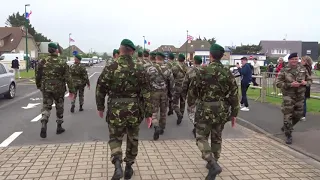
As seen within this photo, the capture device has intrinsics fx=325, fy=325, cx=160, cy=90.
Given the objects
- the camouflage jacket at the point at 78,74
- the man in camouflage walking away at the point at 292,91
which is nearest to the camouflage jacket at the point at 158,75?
the man in camouflage walking away at the point at 292,91

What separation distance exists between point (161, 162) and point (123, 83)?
5.68 feet

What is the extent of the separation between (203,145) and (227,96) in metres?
0.76

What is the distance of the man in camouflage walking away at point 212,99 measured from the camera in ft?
14.5

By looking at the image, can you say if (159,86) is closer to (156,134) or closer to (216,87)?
(156,134)

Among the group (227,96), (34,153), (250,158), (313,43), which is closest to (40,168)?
(34,153)

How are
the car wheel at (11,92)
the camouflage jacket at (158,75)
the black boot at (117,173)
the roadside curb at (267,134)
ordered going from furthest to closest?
the car wheel at (11,92), the camouflage jacket at (158,75), the roadside curb at (267,134), the black boot at (117,173)

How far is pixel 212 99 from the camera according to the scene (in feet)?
14.6

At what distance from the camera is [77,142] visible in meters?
6.60

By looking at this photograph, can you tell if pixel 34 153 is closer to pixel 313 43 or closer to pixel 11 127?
pixel 11 127

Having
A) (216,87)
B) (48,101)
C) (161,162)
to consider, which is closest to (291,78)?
(216,87)

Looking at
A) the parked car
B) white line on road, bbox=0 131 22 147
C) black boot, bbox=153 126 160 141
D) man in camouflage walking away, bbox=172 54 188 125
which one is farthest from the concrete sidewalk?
the parked car

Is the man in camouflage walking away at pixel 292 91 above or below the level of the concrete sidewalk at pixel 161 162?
above

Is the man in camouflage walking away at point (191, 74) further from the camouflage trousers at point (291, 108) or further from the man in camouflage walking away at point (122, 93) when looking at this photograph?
the camouflage trousers at point (291, 108)

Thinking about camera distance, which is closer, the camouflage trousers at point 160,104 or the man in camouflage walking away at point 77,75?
the camouflage trousers at point 160,104
